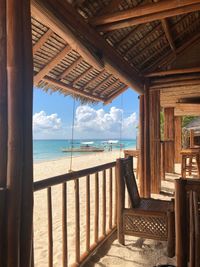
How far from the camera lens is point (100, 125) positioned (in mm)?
47531

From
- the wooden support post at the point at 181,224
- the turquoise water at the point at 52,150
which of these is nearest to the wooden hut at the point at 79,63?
the wooden support post at the point at 181,224

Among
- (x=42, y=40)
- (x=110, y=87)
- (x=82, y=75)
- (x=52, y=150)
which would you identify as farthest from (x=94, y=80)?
(x=52, y=150)

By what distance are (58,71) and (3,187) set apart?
2694 mm

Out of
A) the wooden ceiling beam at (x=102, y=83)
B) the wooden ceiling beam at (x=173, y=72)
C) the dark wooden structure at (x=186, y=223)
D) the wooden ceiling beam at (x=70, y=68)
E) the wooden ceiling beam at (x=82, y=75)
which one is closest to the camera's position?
the dark wooden structure at (x=186, y=223)

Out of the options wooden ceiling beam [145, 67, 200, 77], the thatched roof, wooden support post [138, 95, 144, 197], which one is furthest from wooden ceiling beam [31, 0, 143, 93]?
wooden support post [138, 95, 144, 197]

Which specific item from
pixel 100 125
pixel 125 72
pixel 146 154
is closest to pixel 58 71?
pixel 125 72

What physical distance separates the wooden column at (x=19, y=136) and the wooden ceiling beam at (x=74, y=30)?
1.40 feet

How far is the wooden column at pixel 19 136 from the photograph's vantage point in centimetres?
137

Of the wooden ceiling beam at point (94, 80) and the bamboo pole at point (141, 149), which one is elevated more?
the wooden ceiling beam at point (94, 80)

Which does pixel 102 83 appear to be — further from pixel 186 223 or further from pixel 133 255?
pixel 186 223

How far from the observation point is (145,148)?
4844 mm

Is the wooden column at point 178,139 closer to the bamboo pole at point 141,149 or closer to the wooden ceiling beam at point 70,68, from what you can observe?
the bamboo pole at point 141,149

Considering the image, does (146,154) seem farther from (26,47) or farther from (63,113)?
(63,113)

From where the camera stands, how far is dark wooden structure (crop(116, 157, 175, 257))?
2473 millimetres
